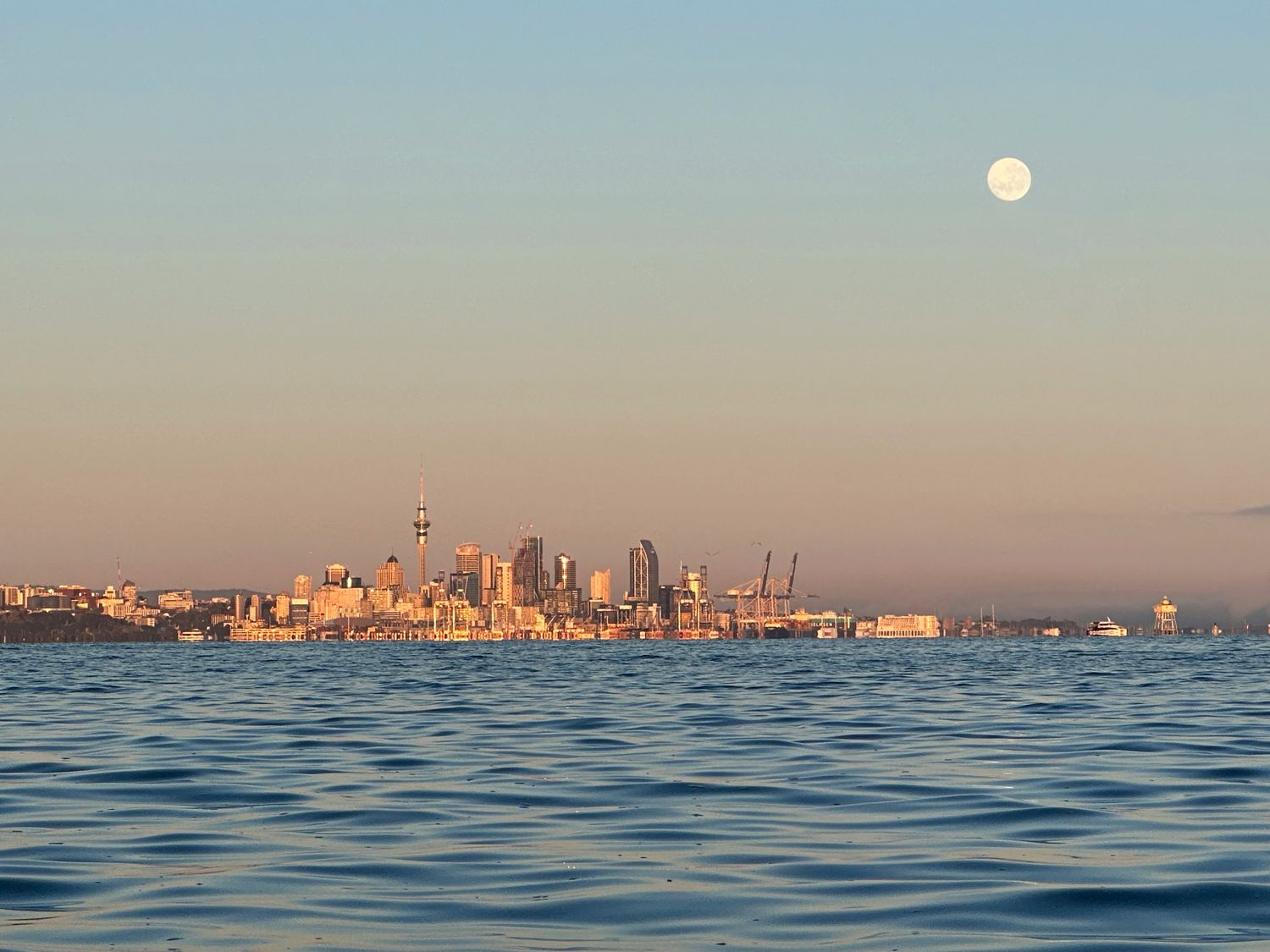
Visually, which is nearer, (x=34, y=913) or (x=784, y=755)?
(x=34, y=913)

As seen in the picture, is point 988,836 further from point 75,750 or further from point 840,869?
point 75,750

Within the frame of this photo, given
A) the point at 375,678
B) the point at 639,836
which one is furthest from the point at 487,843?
the point at 375,678

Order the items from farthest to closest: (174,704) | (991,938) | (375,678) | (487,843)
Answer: (375,678)
(174,704)
(487,843)
(991,938)

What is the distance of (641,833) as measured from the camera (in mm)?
22422

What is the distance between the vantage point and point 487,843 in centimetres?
2142

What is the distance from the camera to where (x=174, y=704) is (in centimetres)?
6016

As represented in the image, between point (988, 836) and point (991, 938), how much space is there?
6.49 m

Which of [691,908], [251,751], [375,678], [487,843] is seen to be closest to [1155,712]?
[251,751]

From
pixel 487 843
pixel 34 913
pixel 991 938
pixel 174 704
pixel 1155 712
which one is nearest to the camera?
pixel 991 938

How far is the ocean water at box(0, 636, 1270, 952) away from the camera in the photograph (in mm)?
15945

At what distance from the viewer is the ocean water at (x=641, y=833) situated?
1595 cm

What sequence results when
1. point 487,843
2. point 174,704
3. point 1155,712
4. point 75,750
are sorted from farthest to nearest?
point 174,704 < point 1155,712 < point 75,750 < point 487,843

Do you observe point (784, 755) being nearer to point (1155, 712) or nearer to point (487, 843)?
point (487, 843)

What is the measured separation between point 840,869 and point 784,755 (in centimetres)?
1518
